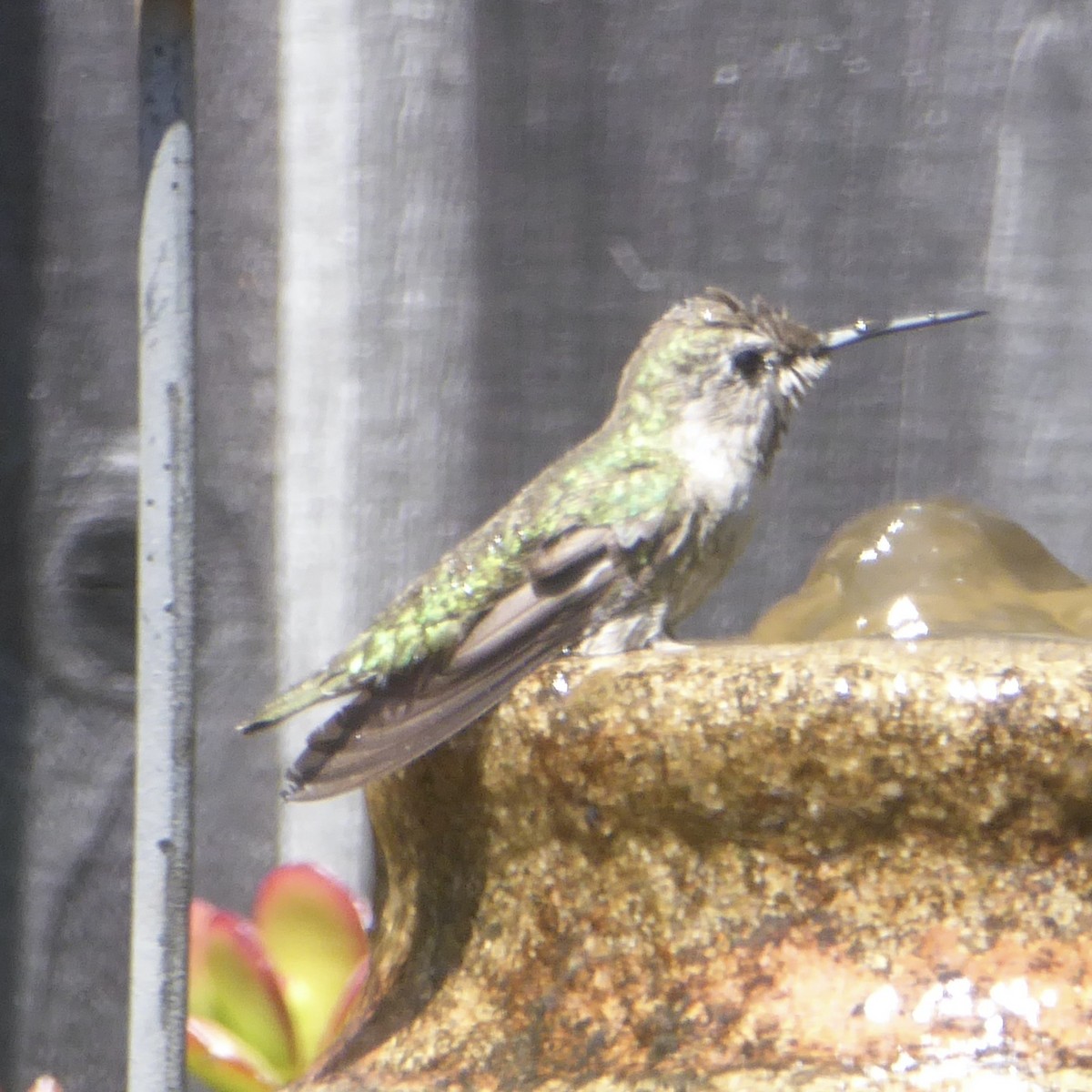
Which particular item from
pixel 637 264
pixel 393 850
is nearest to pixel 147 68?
pixel 393 850

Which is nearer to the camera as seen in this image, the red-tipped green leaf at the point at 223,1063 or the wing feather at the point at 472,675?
the wing feather at the point at 472,675

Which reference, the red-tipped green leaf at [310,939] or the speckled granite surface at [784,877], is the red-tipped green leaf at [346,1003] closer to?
the red-tipped green leaf at [310,939]

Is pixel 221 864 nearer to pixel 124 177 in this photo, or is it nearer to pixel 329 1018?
pixel 329 1018

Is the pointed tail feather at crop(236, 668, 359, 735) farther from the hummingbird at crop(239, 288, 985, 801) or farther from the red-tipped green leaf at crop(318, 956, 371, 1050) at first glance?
the red-tipped green leaf at crop(318, 956, 371, 1050)

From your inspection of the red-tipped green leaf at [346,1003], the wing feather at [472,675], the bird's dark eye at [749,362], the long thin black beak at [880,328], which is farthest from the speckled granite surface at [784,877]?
the bird's dark eye at [749,362]

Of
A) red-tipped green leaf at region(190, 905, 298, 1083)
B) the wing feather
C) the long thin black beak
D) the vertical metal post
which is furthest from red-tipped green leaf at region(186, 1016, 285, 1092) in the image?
the long thin black beak

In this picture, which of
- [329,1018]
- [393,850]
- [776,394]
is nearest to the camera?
[393,850]
